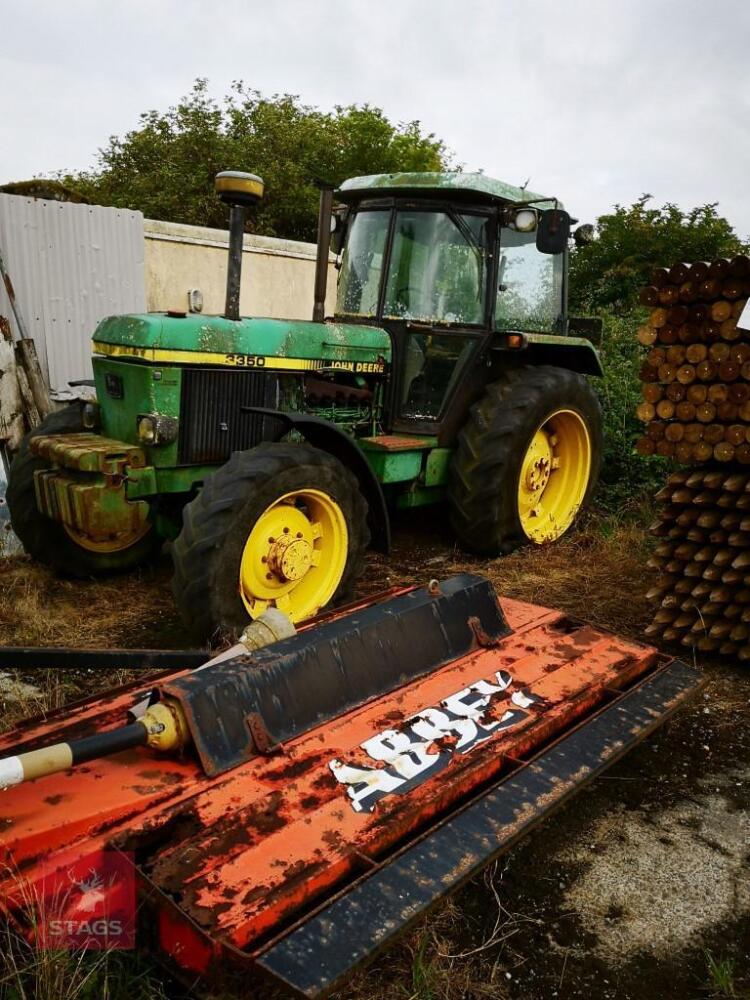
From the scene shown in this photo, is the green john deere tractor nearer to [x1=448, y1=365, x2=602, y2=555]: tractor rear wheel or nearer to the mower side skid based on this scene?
[x1=448, y1=365, x2=602, y2=555]: tractor rear wheel

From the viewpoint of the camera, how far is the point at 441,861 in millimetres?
1963

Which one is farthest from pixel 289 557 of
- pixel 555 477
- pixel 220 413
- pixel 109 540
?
pixel 555 477

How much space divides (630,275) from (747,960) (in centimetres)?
1159

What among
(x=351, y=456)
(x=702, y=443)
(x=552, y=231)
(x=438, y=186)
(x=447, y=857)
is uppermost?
(x=438, y=186)

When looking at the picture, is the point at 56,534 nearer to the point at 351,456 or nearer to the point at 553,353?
the point at 351,456

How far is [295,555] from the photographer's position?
3838 mm

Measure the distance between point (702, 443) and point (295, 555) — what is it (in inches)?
78.5

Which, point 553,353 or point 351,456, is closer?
point 351,456

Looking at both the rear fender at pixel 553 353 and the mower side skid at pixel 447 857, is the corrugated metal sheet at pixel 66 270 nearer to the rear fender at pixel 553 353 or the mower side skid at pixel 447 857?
the rear fender at pixel 553 353

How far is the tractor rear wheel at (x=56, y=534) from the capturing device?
14.5 ft

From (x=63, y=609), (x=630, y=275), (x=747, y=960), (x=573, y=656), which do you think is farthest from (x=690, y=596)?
(x=630, y=275)

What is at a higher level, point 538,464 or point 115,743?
point 538,464

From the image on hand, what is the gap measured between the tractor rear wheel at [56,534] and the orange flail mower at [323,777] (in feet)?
6.44

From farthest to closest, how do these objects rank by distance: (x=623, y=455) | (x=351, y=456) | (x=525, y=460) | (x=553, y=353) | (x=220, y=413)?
1. (x=623, y=455)
2. (x=553, y=353)
3. (x=525, y=460)
4. (x=351, y=456)
5. (x=220, y=413)
